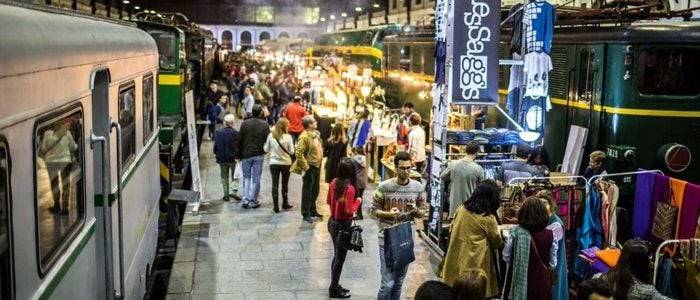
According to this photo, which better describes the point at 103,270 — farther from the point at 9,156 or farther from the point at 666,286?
the point at 666,286

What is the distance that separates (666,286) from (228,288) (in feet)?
15.1

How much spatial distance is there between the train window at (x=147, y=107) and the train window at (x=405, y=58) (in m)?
11.4

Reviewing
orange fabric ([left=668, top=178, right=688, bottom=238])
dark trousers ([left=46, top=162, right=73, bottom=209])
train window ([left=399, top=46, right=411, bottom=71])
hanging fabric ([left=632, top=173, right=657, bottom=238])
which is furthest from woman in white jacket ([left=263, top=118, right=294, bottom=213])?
train window ([left=399, top=46, right=411, bottom=71])

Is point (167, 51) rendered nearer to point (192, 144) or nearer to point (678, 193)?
point (192, 144)

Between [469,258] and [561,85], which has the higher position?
[561,85]

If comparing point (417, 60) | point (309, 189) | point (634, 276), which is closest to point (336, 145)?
point (309, 189)

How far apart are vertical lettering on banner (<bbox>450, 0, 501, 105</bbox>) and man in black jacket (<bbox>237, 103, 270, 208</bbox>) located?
4.42m

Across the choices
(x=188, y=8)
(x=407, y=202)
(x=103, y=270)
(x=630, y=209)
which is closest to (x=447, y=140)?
(x=407, y=202)

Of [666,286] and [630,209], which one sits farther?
[630,209]

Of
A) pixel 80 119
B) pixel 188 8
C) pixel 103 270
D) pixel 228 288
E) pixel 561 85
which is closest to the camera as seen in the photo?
pixel 80 119

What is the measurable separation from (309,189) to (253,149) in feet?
4.30

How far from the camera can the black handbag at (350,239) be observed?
7488 millimetres

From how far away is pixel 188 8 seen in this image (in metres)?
66.0

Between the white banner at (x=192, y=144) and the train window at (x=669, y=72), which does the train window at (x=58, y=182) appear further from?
the train window at (x=669, y=72)
